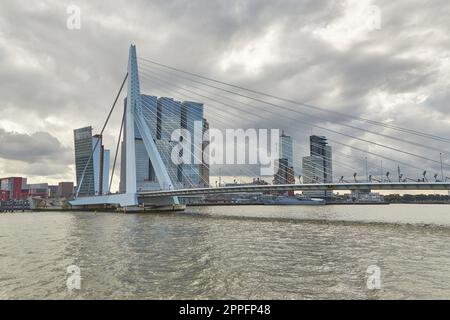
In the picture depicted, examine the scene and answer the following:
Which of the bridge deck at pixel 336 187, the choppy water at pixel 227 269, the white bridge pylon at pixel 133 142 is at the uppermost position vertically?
the white bridge pylon at pixel 133 142

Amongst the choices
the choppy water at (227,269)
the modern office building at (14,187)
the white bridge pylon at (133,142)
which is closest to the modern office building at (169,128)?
the white bridge pylon at (133,142)

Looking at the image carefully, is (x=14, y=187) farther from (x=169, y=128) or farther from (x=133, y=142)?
(x=133, y=142)

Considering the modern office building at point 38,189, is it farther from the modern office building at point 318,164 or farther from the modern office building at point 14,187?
the modern office building at point 318,164

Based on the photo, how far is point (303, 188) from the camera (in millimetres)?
49094

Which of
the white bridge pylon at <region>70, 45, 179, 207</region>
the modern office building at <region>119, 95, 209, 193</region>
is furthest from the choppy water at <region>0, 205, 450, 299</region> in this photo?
the modern office building at <region>119, 95, 209, 193</region>

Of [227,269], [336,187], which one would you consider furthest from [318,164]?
[227,269]

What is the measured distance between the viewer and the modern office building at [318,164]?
59.6 m

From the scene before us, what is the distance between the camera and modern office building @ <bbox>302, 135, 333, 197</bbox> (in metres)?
59.6

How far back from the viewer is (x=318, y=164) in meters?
72.4

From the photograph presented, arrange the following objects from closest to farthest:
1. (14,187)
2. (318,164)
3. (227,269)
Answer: (227,269)
(318,164)
(14,187)

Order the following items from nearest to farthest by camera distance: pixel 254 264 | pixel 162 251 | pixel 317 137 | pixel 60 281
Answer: pixel 60 281 < pixel 254 264 < pixel 162 251 < pixel 317 137
